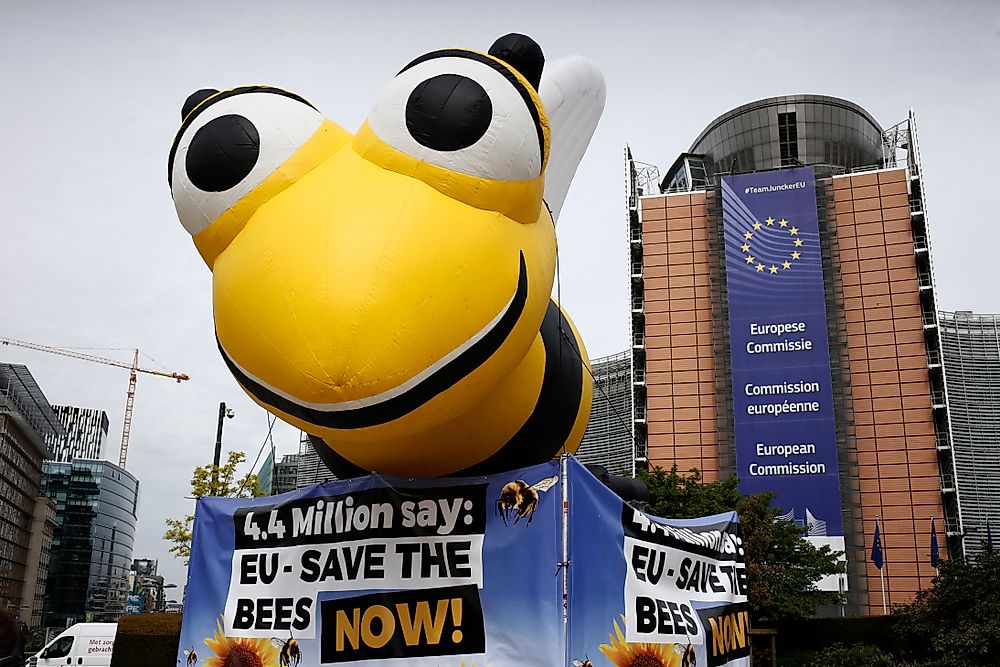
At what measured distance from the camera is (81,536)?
103938 mm

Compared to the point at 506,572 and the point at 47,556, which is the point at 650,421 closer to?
the point at 506,572

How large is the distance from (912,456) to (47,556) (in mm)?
86106

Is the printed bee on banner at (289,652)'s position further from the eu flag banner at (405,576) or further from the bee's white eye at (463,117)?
the bee's white eye at (463,117)

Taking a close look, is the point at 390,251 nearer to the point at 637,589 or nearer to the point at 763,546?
the point at 637,589

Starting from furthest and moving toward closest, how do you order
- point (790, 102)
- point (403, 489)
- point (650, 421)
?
1. point (790, 102)
2. point (650, 421)
3. point (403, 489)

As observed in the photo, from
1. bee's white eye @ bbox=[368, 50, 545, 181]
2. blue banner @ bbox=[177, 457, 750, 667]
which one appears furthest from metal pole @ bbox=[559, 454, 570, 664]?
bee's white eye @ bbox=[368, 50, 545, 181]

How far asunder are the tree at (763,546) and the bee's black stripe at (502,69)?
66.2 ft

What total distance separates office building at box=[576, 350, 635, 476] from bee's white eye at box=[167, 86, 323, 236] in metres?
43.6

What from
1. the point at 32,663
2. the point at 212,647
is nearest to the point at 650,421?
the point at 32,663

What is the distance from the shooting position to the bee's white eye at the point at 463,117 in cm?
473

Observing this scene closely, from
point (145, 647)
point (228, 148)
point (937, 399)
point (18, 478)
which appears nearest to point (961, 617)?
point (228, 148)

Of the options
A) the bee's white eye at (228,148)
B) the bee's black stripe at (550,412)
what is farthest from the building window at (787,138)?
the bee's white eye at (228,148)

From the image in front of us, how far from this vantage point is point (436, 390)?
4414mm

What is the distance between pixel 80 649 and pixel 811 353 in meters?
31.8
